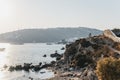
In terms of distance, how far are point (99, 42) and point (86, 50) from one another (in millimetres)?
6598

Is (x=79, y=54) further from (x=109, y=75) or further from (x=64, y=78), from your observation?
(x=109, y=75)

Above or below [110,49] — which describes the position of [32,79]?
below

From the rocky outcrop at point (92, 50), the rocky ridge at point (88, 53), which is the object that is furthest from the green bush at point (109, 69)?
the rocky outcrop at point (92, 50)

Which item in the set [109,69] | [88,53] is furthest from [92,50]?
[109,69]

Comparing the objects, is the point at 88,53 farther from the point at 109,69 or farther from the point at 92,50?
the point at 109,69

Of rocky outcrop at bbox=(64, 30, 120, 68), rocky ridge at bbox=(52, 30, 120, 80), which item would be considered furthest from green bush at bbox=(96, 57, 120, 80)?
rocky outcrop at bbox=(64, 30, 120, 68)

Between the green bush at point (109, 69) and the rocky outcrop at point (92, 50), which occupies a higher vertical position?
the green bush at point (109, 69)

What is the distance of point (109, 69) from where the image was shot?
50125mm

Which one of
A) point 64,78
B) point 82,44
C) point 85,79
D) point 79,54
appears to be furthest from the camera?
point 82,44

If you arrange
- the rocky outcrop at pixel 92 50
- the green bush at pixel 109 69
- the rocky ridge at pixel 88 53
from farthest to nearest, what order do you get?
the rocky outcrop at pixel 92 50
the rocky ridge at pixel 88 53
the green bush at pixel 109 69

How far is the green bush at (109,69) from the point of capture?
50047 mm

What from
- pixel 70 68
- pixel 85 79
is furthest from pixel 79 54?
pixel 85 79

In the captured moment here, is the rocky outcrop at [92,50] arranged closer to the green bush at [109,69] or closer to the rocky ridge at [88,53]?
the rocky ridge at [88,53]

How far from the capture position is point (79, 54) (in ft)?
381
